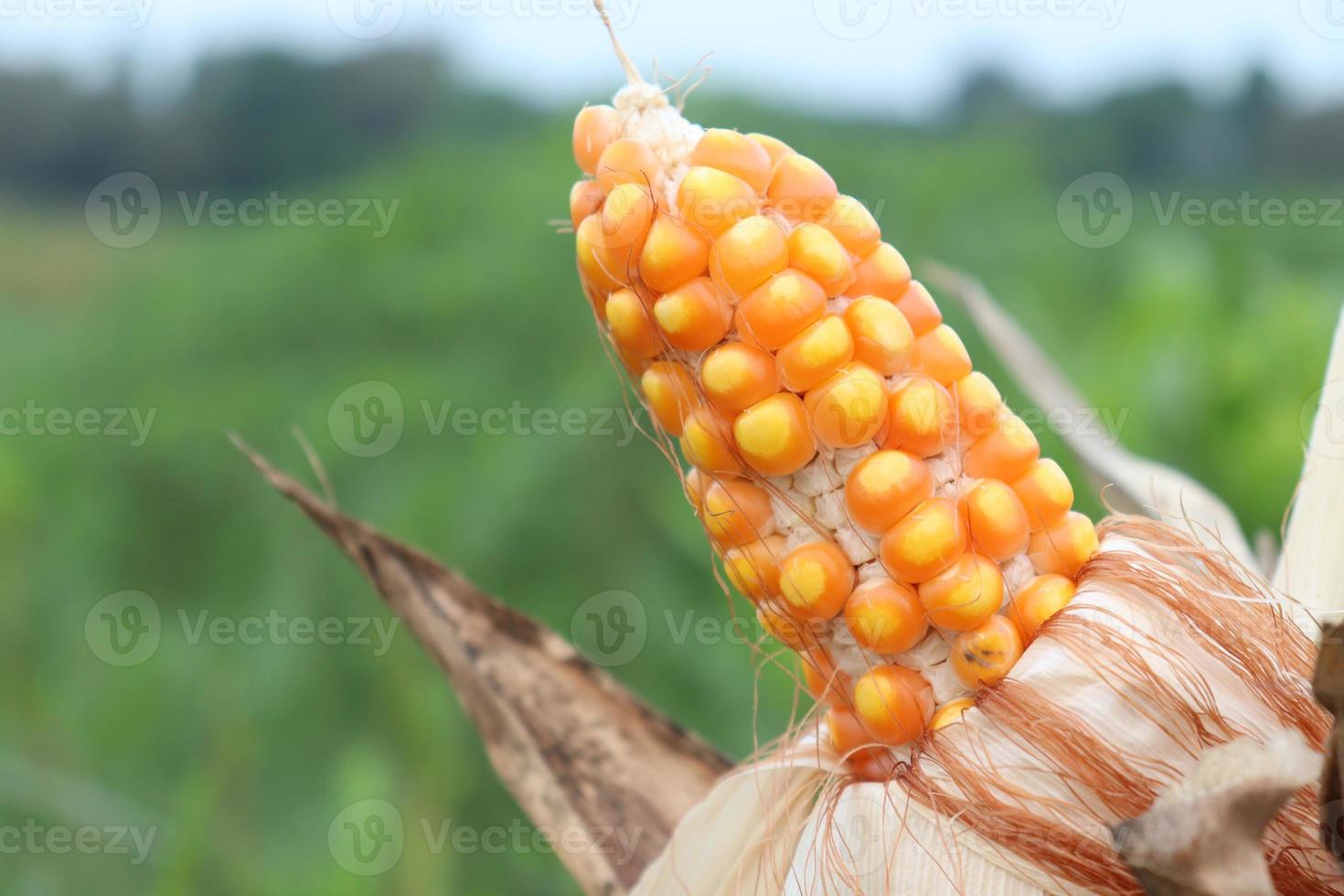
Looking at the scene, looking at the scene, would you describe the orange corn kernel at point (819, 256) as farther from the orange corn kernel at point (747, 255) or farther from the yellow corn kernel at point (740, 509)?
the yellow corn kernel at point (740, 509)

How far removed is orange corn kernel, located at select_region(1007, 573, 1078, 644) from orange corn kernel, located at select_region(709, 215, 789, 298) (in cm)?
22

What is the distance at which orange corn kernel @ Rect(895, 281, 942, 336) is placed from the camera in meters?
0.62

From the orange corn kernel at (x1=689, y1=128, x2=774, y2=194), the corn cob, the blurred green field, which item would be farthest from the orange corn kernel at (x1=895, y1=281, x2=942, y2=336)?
the blurred green field

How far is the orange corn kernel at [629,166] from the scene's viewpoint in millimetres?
583

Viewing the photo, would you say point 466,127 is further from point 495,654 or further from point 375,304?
point 495,654

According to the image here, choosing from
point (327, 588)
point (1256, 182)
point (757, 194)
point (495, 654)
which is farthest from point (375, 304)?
point (1256, 182)

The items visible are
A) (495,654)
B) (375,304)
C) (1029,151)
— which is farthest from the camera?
(1029,151)

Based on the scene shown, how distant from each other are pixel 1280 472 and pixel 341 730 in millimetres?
1551

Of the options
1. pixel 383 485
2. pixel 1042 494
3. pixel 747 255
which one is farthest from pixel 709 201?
pixel 383 485

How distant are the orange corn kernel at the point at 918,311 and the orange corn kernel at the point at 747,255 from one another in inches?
3.3

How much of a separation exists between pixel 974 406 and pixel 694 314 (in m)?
0.17

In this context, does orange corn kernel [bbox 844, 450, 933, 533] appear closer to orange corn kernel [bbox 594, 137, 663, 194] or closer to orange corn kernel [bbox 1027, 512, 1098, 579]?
Answer: orange corn kernel [bbox 1027, 512, 1098, 579]

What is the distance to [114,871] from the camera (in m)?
1.72

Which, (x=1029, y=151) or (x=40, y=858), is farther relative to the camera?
(x=1029, y=151)
